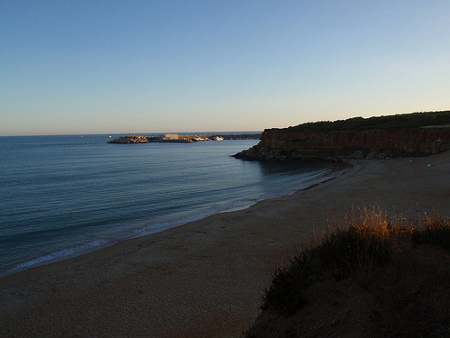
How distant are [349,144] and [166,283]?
A: 193ft

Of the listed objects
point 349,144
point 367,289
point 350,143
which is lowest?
point 367,289

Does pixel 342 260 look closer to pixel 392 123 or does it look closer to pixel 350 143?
pixel 350 143

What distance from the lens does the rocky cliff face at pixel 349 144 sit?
160 ft

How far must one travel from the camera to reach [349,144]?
60562mm

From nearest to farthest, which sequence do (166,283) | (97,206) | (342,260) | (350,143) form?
(342,260)
(166,283)
(97,206)
(350,143)

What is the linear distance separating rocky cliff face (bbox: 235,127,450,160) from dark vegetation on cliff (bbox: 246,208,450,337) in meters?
50.2

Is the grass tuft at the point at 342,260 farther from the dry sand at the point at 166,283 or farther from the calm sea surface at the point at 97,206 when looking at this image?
the calm sea surface at the point at 97,206

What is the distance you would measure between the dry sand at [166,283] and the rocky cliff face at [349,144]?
38.5m

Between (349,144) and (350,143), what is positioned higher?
(350,143)

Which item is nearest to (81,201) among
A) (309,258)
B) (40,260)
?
(40,260)

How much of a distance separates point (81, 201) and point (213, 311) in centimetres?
2129

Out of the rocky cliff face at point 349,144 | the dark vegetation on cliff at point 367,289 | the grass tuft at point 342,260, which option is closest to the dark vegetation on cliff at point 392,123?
the rocky cliff face at point 349,144

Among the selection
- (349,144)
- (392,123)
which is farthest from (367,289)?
(392,123)

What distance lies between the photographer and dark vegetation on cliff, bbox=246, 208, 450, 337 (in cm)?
412
